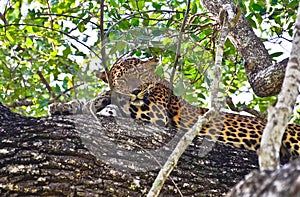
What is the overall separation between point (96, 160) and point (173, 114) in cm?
236

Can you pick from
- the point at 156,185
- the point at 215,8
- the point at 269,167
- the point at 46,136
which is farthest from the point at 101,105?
the point at 269,167

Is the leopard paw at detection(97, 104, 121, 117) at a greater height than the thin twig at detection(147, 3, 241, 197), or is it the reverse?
the thin twig at detection(147, 3, 241, 197)

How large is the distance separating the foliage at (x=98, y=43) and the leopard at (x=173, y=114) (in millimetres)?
181

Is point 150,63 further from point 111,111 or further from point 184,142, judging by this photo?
point 184,142

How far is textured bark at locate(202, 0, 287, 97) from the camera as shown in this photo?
10.1 feet

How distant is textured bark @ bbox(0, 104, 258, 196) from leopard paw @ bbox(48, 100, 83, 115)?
111 centimetres

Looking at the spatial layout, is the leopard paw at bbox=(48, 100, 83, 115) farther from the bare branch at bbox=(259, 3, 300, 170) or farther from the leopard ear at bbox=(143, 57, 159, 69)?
the bare branch at bbox=(259, 3, 300, 170)

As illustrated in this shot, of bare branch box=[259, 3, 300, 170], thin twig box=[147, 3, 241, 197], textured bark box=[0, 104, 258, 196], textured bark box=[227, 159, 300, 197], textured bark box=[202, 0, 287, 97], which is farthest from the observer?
textured bark box=[202, 0, 287, 97]

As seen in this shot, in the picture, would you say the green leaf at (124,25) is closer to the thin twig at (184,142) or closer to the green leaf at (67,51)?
the green leaf at (67,51)

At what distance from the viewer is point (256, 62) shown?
3312 mm

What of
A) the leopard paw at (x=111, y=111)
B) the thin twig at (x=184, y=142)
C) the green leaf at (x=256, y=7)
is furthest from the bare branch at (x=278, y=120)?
the leopard paw at (x=111, y=111)

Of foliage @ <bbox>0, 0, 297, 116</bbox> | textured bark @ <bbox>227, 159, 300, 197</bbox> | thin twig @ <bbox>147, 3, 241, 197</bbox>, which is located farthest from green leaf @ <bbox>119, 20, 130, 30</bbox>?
textured bark @ <bbox>227, 159, 300, 197</bbox>

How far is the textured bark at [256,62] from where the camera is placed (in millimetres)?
3082

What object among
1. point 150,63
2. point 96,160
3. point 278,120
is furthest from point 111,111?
point 278,120
